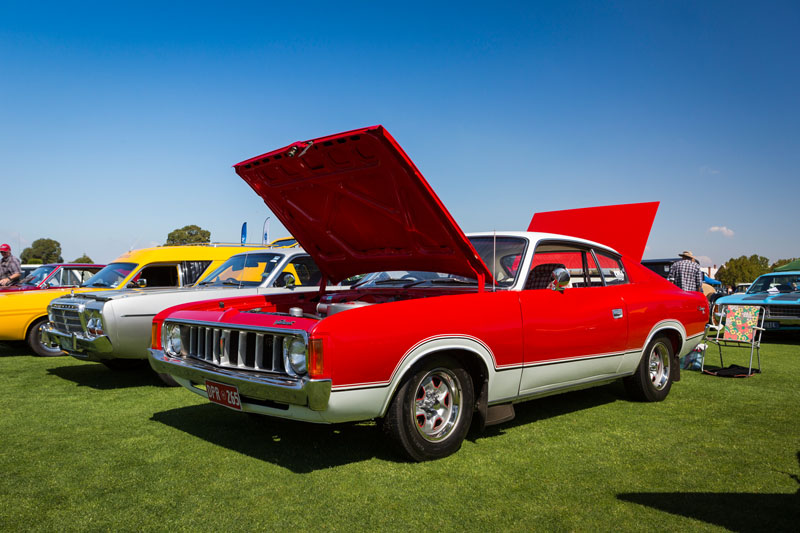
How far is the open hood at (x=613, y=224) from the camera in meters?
10.9

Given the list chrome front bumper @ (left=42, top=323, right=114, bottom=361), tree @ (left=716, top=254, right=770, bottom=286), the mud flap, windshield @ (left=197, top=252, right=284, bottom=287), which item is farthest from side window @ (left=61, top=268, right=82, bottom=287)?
tree @ (left=716, top=254, right=770, bottom=286)

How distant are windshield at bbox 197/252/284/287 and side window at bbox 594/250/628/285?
13.9 feet

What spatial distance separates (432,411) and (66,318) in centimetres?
523

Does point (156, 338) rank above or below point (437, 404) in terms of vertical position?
above

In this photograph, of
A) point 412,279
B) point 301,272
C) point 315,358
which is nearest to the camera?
point 315,358

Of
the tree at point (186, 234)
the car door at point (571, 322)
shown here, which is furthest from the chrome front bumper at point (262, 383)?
the tree at point (186, 234)

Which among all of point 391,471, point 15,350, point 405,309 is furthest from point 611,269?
point 15,350

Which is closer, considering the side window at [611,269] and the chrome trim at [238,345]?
the chrome trim at [238,345]

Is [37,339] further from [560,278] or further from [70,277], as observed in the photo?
[560,278]

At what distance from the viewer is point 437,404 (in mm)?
4137

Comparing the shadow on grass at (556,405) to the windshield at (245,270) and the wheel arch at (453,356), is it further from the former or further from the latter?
the windshield at (245,270)

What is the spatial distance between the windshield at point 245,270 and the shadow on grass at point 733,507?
558 cm

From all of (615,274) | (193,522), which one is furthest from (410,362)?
(615,274)

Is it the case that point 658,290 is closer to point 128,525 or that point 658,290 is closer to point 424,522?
point 424,522
